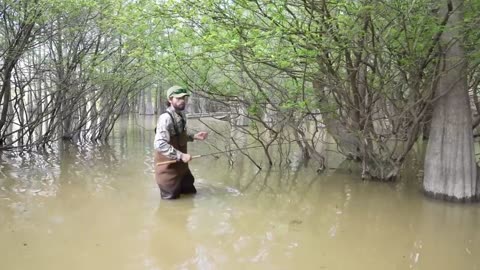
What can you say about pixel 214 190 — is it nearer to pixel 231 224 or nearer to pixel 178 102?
pixel 178 102

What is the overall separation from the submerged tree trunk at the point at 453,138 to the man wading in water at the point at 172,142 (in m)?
3.71

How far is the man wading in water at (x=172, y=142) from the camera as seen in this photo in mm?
6215

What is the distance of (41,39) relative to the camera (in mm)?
10195

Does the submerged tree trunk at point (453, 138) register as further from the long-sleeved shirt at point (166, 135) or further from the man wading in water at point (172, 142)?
the long-sleeved shirt at point (166, 135)

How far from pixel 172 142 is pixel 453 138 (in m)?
4.25

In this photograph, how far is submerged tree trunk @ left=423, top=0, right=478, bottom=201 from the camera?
257 inches

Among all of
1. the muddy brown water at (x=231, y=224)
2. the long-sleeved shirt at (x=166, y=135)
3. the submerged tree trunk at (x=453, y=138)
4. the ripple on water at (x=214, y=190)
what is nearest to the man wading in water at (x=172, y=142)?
the long-sleeved shirt at (x=166, y=135)

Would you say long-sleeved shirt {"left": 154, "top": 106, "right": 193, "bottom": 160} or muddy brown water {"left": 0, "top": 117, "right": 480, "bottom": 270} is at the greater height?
long-sleeved shirt {"left": 154, "top": 106, "right": 193, "bottom": 160}

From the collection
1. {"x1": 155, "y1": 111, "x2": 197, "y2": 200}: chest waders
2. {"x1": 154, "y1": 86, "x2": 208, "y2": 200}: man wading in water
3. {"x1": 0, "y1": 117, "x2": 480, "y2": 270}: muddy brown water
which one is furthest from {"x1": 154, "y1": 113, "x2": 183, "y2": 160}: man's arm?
{"x1": 0, "y1": 117, "x2": 480, "y2": 270}: muddy brown water

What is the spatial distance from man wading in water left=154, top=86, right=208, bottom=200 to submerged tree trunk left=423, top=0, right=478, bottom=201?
3713 millimetres

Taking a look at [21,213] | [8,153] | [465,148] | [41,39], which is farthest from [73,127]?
[465,148]

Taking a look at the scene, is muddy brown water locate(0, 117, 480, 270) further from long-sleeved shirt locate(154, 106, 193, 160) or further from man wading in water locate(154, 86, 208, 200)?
long-sleeved shirt locate(154, 106, 193, 160)

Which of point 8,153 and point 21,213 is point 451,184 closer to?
point 21,213

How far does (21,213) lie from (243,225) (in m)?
2.93
